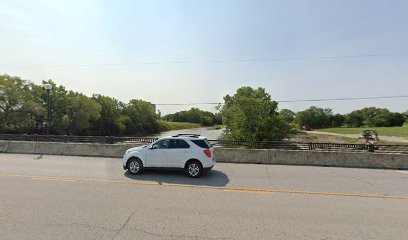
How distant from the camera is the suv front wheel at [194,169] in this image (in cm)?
816

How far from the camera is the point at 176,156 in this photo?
330 inches

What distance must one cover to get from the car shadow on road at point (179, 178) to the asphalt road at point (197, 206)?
34mm

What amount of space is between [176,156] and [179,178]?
32.4 inches

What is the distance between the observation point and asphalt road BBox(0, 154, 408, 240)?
402 cm

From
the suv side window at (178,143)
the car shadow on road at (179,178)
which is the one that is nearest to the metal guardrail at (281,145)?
the car shadow on road at (179,178)

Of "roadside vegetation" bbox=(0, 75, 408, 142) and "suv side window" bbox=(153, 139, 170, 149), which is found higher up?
"roadside vegetation" bbox=(0, 75, 408, 142)

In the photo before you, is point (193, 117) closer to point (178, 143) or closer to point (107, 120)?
point (107, 120)

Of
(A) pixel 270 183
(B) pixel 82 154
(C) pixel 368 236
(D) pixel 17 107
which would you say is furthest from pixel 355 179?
(D) pixel 17 107

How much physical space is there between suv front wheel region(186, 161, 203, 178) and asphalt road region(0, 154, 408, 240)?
1.23 ft

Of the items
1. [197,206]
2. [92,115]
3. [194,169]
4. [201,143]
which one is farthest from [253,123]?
[92,115]

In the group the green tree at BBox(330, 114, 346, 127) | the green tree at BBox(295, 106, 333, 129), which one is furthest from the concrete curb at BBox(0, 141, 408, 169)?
the green tree at BBox(330, 114, 346, 127)

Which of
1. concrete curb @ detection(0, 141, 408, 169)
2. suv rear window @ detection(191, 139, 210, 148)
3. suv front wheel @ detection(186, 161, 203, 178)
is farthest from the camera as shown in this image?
concrete curb @ detection(0, 141, 408, 169)

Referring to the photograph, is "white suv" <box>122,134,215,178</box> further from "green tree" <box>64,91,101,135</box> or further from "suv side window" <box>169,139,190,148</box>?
"green tree" <box>64,91,101,135</box>

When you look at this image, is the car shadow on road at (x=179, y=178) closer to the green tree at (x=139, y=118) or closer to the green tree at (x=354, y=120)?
the green tree at (x=139, y=118)
